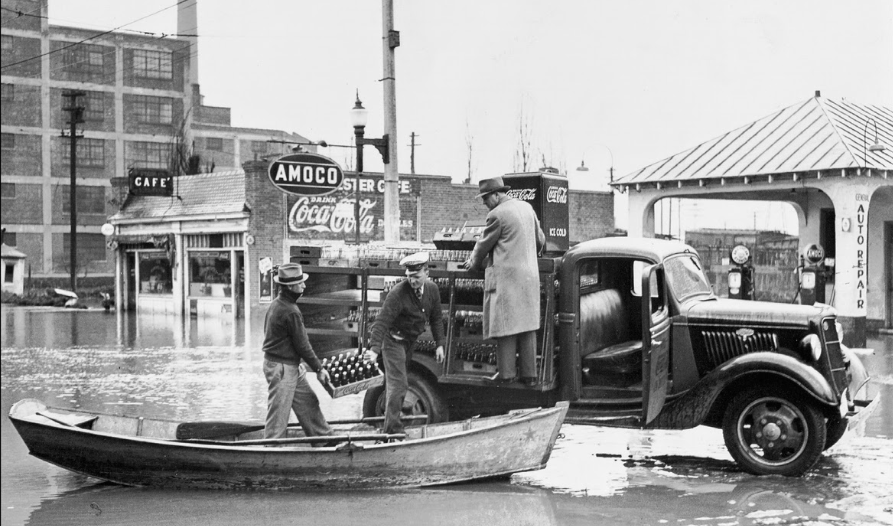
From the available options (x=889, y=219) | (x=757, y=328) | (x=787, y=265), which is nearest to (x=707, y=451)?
(x=757, y=328)

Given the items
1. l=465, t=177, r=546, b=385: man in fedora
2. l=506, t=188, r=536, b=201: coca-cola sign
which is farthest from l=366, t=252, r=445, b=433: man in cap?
l=506, t=188, r=536, b=201: coca-cola sign

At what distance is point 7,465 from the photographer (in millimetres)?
8867

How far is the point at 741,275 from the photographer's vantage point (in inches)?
826

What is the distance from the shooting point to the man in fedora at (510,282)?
873 cm

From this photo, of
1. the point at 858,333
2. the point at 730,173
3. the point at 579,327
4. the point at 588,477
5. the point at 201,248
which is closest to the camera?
the point at 588,477

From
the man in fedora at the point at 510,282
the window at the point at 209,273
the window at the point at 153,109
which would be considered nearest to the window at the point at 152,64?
the window at the point at 153,109

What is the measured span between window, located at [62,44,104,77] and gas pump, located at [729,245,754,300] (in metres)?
51.7

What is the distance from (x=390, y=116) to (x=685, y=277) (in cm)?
775

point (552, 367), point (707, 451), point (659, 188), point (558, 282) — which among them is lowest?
point (707, 451)

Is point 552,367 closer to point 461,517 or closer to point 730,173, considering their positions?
point 461,517

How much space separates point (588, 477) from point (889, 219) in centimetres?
1673

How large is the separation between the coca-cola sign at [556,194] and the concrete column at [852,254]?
10703mm

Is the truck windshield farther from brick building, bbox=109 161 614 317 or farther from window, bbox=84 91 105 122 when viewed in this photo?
window, bbox=84 91 105 122

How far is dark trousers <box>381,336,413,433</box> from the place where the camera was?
880 cm
